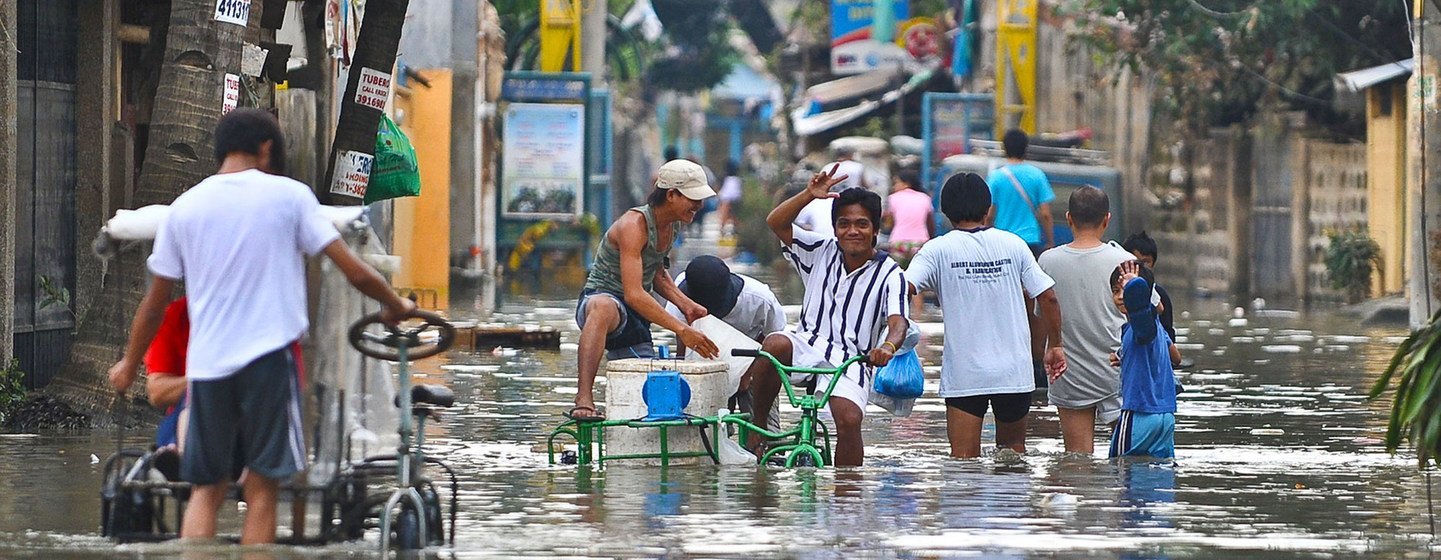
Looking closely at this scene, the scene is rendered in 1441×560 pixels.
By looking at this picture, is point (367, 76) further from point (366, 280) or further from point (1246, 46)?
point (1246, 46)

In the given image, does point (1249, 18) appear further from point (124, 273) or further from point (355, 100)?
point (124, 273)

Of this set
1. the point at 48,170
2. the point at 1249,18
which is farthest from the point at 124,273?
the point at 1249,18

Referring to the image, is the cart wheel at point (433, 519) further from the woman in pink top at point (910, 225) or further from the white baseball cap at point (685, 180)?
the woman in pink top at point (910, 225)

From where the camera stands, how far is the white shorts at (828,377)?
33.8 feet

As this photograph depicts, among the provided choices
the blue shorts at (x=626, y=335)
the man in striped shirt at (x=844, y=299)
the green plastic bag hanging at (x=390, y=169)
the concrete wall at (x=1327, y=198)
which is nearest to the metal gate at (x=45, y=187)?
the green plastic bag hanging at (x=390, y=169)

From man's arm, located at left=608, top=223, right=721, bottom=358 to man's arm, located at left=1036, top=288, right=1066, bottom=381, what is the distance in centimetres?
138

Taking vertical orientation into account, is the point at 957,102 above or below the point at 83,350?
above

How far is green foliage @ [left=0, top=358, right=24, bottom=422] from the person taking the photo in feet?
39.4

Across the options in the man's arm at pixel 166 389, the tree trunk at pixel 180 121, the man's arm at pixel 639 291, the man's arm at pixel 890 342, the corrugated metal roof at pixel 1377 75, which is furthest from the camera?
the corrugated metal roof at pixel 1377 75

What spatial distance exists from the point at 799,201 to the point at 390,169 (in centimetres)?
543

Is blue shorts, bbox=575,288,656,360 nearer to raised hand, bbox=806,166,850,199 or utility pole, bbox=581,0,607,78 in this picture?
raised hand, bbox=806,166,850,199

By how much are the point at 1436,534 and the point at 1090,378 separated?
256 centimetres

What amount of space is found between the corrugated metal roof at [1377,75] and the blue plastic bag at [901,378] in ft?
47.9

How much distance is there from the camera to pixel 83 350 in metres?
11.9
